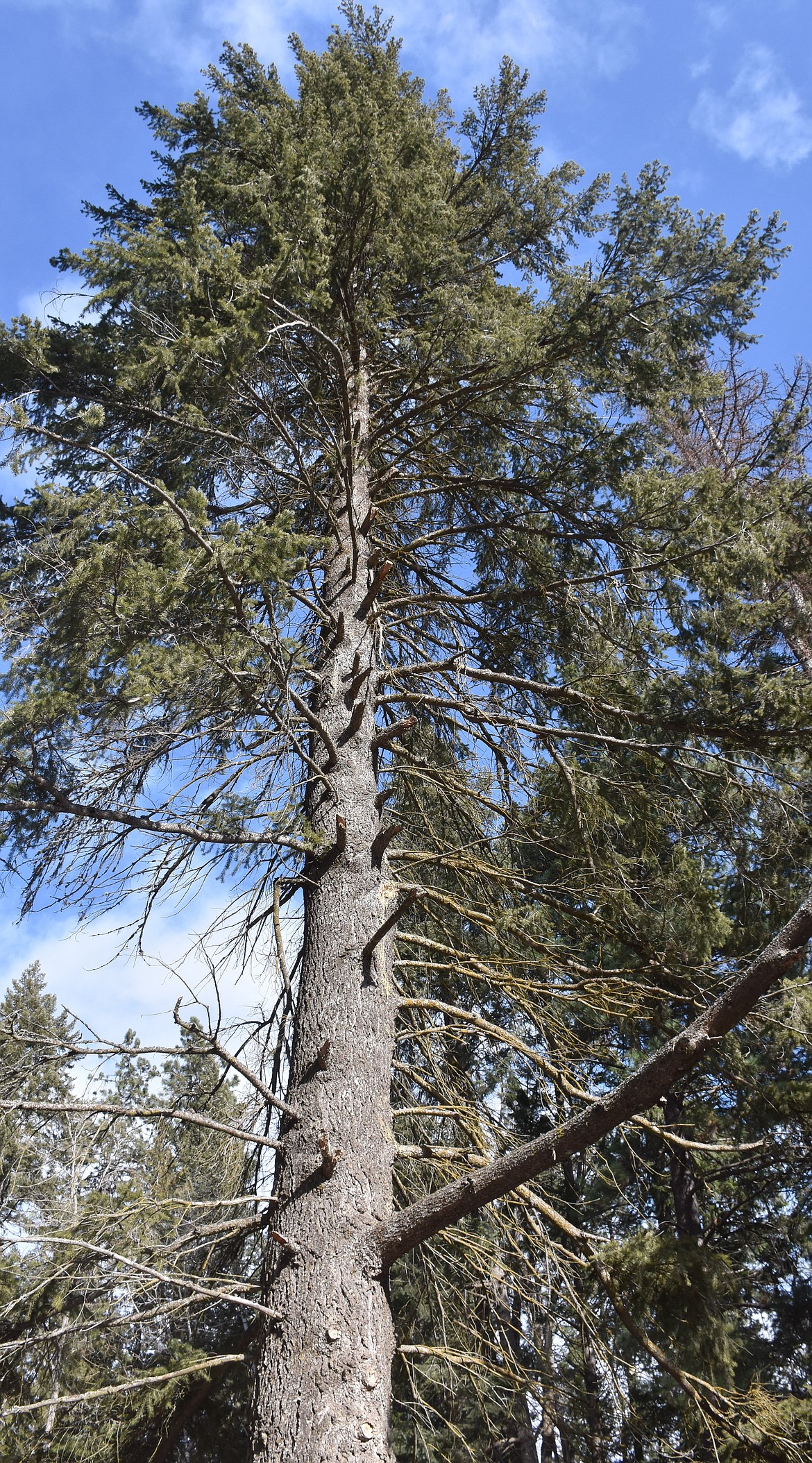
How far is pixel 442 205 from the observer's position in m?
6.54

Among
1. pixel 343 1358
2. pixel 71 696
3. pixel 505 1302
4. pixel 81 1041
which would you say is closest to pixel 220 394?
pixel 71 696

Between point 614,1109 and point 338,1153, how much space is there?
46.8 inches

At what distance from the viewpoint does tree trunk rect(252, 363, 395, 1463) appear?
280 centimetres

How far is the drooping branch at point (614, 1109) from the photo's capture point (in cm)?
225

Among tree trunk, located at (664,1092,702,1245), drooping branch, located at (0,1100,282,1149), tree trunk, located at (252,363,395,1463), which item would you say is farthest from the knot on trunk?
tree trunk, located at (664,1092,702,1245)

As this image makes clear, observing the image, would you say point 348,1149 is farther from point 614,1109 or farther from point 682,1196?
point 682,1196

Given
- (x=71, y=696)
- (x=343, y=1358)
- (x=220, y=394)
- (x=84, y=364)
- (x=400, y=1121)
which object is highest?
(x=84, y=364)

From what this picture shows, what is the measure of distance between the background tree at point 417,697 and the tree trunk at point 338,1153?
1 cm

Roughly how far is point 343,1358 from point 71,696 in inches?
105

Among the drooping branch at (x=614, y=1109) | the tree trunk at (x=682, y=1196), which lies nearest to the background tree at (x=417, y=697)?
the drooping branch at (x=614, y=1109)

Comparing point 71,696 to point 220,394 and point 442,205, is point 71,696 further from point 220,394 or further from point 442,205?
point 442,205

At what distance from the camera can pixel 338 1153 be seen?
3.26 metres

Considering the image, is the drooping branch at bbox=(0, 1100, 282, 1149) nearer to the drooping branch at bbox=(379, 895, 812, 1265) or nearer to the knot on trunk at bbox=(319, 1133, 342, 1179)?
the knot on trunk at bbox=(319, 1133, 342, 1179)

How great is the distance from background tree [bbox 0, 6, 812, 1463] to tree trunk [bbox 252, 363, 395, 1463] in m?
0.01
